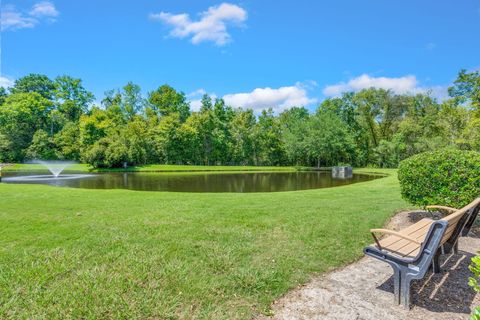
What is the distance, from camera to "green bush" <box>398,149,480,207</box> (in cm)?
531

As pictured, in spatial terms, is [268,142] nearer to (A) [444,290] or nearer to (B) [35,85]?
(A) [444,290]

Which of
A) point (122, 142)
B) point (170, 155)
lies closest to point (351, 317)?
point (122, 142)

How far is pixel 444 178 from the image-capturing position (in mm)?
5516

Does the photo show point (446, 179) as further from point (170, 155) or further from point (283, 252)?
point (170, 155)

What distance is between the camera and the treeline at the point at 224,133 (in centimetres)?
3881

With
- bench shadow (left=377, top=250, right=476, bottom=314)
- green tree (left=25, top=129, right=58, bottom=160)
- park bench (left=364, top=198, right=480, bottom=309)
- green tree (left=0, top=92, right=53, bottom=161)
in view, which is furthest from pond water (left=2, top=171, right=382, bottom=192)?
green tree (left=0, top=92, right=53, bottom=161)

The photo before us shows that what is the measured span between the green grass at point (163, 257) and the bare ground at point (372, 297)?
0.22m

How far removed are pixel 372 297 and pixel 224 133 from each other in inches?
1688

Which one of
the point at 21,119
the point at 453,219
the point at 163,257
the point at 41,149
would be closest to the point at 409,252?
the point at 453,219

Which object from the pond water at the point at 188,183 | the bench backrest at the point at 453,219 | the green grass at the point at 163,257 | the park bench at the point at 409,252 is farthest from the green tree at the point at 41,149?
the bench backrest at the point at 453,219

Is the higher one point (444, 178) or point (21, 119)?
point (21, 119)

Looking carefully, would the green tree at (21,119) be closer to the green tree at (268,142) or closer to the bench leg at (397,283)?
the green tree at (268,142)

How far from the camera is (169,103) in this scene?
168 ft

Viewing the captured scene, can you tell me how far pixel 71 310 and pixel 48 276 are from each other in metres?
0.88
